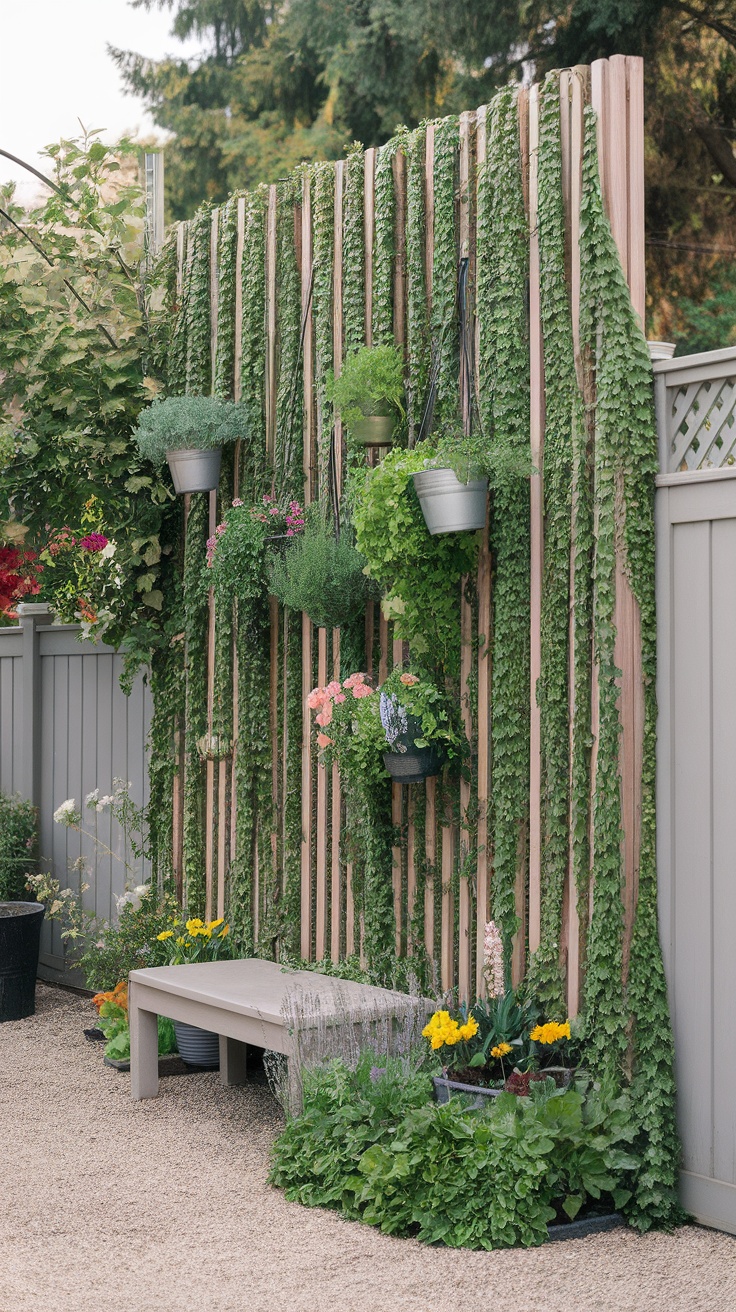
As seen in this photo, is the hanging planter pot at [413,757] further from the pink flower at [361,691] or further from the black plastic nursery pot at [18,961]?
the black plastic nursery pot at [18,961]

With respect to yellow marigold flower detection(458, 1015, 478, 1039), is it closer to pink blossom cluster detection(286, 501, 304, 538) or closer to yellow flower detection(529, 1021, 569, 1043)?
yellow flower detection(529, 1021, 569, 1043)

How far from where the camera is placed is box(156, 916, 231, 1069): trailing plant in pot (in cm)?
541

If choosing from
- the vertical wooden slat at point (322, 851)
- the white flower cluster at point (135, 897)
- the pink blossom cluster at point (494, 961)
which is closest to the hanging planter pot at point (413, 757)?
the pink blossom cluster at point (494, 961)

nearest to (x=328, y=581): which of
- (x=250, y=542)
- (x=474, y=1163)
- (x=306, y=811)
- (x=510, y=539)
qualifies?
(x=250, y=542)

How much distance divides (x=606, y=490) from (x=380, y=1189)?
2.05 metres

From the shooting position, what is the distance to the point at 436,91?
11.8 m

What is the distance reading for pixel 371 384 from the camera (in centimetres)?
466

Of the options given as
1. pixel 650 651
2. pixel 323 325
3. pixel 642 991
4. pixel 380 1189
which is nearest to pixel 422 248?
pixel 323 325

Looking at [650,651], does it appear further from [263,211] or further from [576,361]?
[263,211]

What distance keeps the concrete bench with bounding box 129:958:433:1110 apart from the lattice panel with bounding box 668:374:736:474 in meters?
1.88

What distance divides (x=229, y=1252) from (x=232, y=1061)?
1.67 metres

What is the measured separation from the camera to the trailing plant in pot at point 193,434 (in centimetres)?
552

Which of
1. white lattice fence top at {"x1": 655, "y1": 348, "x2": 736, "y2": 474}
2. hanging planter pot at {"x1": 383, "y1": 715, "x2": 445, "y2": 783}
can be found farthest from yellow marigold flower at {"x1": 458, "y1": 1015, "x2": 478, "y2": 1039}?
white lattice fence top at {"x1": 655, "y1": 348, "x2": 736, "y2": 474}

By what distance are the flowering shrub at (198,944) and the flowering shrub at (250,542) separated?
1.37 meters
